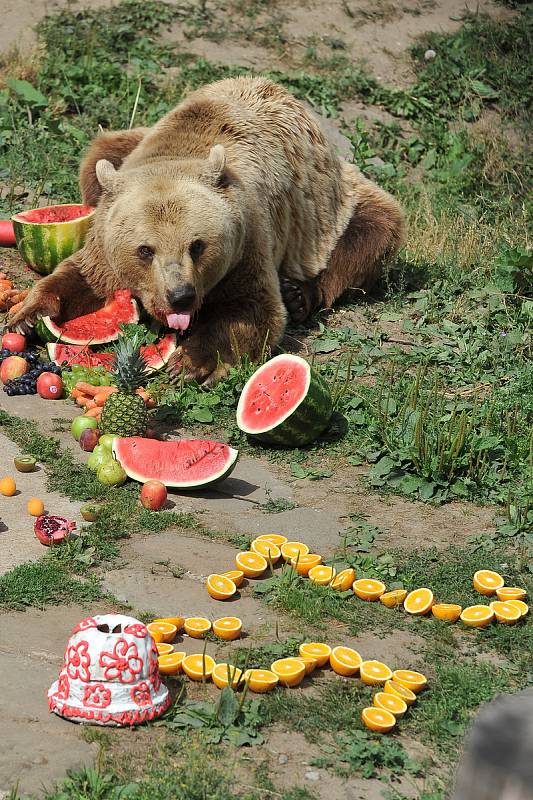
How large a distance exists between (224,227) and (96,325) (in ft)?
4.36

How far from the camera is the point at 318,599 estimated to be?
17.6ft

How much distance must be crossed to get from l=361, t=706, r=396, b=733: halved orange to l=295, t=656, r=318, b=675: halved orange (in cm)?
37

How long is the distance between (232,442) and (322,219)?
137 inches

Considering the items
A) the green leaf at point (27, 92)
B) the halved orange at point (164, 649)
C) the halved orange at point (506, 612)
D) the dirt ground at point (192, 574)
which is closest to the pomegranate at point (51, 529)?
the dirt ground at point (192, 574)

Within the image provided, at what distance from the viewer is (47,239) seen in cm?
939

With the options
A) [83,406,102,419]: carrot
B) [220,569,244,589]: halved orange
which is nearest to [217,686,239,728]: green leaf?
[220,569,244,589]: halved orange

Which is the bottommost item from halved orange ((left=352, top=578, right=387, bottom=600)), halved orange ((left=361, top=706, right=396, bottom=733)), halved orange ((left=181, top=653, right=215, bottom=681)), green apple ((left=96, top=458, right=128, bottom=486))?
green apple ((left=96, top=458, right=128, bottom=486))

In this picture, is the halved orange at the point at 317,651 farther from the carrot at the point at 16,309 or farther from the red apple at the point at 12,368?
the carrot at the point at 16,309

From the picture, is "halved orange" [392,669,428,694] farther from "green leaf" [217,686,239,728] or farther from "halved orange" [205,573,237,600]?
"halved orange" [205,573,237,600]

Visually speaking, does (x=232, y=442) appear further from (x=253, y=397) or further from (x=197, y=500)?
(x=197, y=500)

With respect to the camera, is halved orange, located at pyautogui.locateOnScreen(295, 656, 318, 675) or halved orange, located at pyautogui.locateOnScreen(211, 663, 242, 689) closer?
halved orange, located at pyautogui.locateOnScreen(211, 663, 242, 689)

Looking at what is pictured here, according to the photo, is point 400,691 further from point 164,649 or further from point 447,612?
point 164,649

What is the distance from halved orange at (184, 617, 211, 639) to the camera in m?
5.00

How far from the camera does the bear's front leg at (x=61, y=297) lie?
27.9ft
